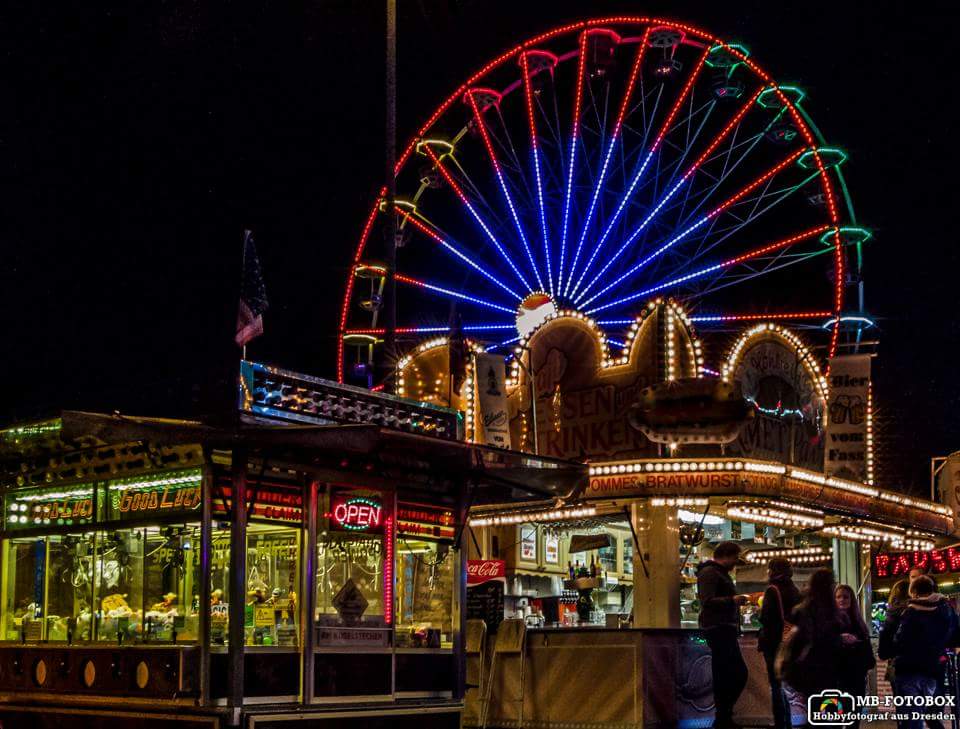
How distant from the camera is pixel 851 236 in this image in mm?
24141

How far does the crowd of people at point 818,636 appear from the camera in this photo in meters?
11.1

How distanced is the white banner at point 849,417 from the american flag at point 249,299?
34.3 feet

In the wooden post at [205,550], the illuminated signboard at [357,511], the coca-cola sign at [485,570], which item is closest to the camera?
the wooden post at [205,550]

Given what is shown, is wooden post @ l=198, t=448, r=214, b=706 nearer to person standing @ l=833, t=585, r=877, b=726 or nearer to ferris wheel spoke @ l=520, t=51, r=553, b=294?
person standing @ l=833, t=585, r=877, b=726

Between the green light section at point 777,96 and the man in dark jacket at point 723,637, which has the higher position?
the green light section at point 777,96

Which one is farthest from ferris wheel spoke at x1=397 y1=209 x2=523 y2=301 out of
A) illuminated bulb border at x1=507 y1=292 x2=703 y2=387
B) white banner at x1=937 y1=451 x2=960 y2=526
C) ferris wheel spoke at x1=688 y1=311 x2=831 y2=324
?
white banner at x1=937 y1=451 x2=960 y2=526

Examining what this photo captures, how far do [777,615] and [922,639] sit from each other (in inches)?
52.8

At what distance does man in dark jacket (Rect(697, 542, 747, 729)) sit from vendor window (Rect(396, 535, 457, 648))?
9.13 feet

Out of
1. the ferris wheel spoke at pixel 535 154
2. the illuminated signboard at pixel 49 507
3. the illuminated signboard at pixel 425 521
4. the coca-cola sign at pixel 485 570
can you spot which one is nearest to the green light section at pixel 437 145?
the ferris wheel spoke at pixel 535 154

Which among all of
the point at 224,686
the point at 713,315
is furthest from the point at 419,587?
the point at 713,315

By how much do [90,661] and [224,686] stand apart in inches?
76.6

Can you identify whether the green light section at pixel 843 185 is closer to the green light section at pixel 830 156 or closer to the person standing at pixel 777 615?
the green light section at pixel 830 156

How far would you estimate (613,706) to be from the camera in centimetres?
1434

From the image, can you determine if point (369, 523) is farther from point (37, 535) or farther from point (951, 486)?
point (951, 486)
